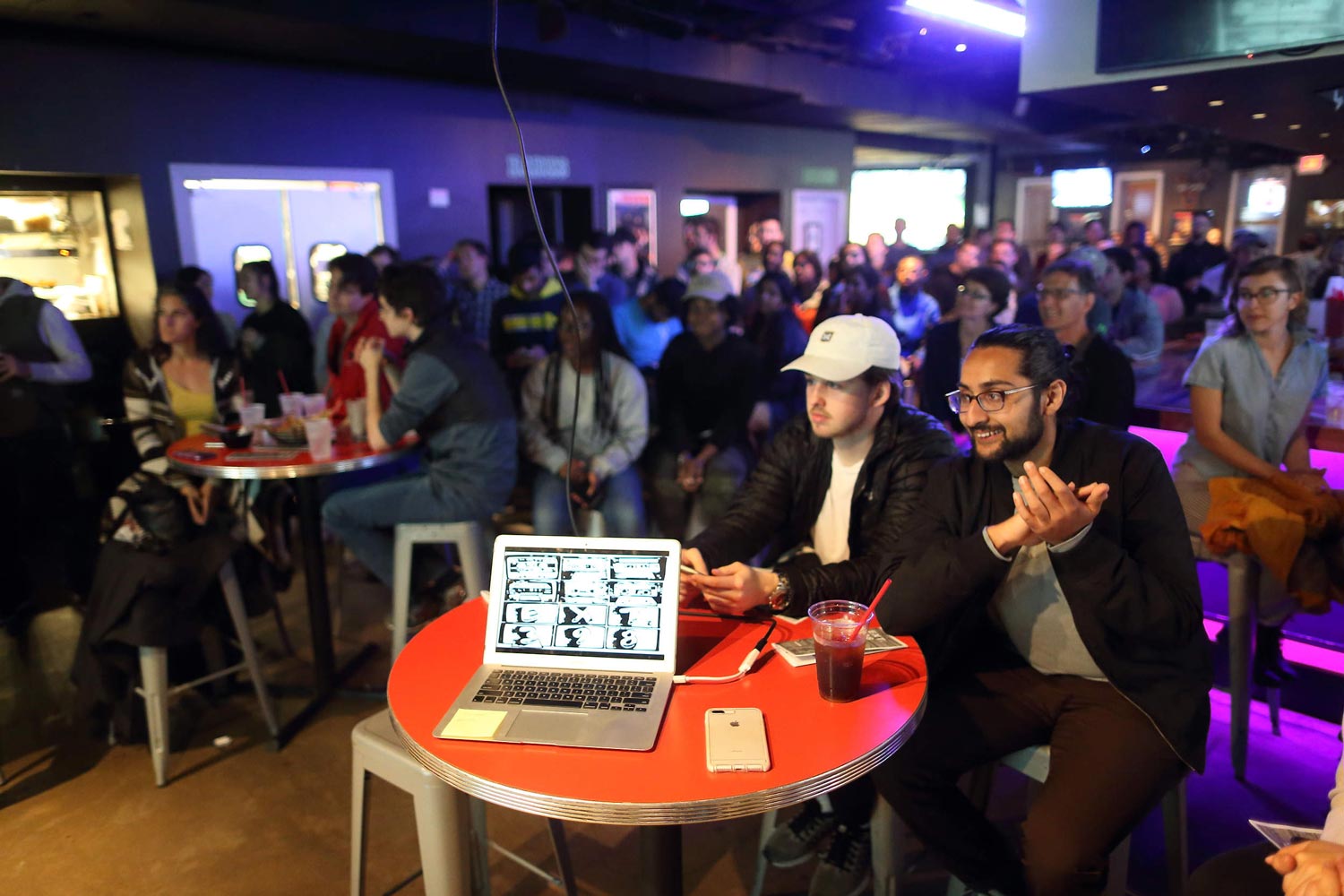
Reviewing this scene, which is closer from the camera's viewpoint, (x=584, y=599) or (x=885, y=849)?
(x=584, y=599)

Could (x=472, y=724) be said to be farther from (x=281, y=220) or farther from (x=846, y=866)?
(x=281, y=220)

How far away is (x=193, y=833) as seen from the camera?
8.33ft

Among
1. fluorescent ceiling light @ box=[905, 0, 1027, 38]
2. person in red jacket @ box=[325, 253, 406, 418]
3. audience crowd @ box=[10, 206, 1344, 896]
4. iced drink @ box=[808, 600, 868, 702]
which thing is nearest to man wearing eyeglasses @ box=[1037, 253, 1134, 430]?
audience crowd @ box=[10, 206, 1344, 896]

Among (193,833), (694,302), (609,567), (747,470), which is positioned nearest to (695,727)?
(609,567)

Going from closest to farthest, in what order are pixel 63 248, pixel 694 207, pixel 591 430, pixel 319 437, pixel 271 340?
1. pixel 319 437
2. pixel 591 430
3. pixel 271 340
4. pixel 63 248
5. pixel 694 207

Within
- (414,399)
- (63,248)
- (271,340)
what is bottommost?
(414,399)

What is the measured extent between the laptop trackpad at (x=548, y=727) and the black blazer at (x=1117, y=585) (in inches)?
28.7

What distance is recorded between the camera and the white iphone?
4.30ft

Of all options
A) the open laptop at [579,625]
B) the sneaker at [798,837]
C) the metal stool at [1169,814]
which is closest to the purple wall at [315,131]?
the open laptop at [579,625]

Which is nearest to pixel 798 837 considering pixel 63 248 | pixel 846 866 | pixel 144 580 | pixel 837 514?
pixel 846 866

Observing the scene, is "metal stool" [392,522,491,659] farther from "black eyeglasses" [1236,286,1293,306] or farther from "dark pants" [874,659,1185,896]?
"black eyeglasses" [1236,286,1293,306]

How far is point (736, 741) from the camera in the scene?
1372mm

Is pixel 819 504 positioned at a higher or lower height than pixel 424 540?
higher

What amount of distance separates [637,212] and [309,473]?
722 cm
